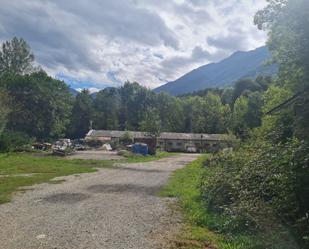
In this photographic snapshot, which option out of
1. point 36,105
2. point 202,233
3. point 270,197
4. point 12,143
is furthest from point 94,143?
point 270,197

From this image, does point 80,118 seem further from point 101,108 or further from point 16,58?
point 16,58

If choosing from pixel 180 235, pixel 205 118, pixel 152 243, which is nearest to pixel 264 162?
pixel 180 235

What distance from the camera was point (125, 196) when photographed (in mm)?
16922

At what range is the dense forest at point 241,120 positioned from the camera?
968cm

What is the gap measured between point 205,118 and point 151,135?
1275 inches

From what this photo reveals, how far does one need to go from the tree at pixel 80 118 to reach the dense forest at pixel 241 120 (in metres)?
0.28

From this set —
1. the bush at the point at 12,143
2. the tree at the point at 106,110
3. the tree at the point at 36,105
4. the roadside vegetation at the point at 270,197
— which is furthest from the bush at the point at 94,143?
the roadside vegetation at the point at 270,197

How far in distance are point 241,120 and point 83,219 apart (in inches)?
3339

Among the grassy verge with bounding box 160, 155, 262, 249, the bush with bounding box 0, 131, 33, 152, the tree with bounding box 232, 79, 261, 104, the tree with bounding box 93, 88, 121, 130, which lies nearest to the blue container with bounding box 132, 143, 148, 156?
the bush with bounding box 0, 131, 33, 152

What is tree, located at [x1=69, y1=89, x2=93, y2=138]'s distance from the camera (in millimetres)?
118375

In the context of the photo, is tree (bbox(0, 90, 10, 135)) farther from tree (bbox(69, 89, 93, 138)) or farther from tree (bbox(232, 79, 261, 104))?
tree (bbox(232, 79, 261, 104))

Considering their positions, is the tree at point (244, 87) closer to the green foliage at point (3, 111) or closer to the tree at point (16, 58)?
the tree at point (16, 58)

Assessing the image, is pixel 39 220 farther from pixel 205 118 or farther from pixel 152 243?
pixel 205 118

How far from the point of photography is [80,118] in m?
120
